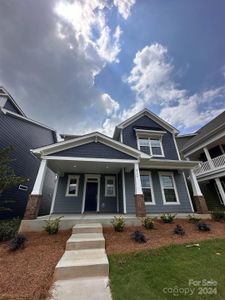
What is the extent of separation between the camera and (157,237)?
5.36 m

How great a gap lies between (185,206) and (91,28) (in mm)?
15506

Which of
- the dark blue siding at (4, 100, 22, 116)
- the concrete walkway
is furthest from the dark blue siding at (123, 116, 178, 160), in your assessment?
the dark blue siding at (4, 100, 22, 116)

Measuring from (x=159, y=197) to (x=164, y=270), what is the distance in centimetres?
687

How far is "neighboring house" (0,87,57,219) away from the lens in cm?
1013

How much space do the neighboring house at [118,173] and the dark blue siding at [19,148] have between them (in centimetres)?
264

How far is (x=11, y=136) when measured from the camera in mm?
10875

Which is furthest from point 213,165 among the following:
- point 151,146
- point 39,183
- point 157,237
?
point 39,183

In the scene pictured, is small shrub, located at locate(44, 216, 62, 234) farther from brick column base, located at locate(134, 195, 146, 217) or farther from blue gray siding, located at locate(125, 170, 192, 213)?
blue gray siding, located at locate(125, 170, 192, 213)

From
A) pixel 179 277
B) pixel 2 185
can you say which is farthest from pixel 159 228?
pixel 2 185

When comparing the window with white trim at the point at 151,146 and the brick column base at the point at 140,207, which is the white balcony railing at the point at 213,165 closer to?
the window with white trim at the point at 151,146

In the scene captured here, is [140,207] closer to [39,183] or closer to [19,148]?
[39,183]

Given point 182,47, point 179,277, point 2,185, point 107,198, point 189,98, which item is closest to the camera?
point 179,277

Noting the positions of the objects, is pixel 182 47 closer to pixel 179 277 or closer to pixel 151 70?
pixel 151 70

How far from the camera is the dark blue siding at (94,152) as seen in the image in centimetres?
812
